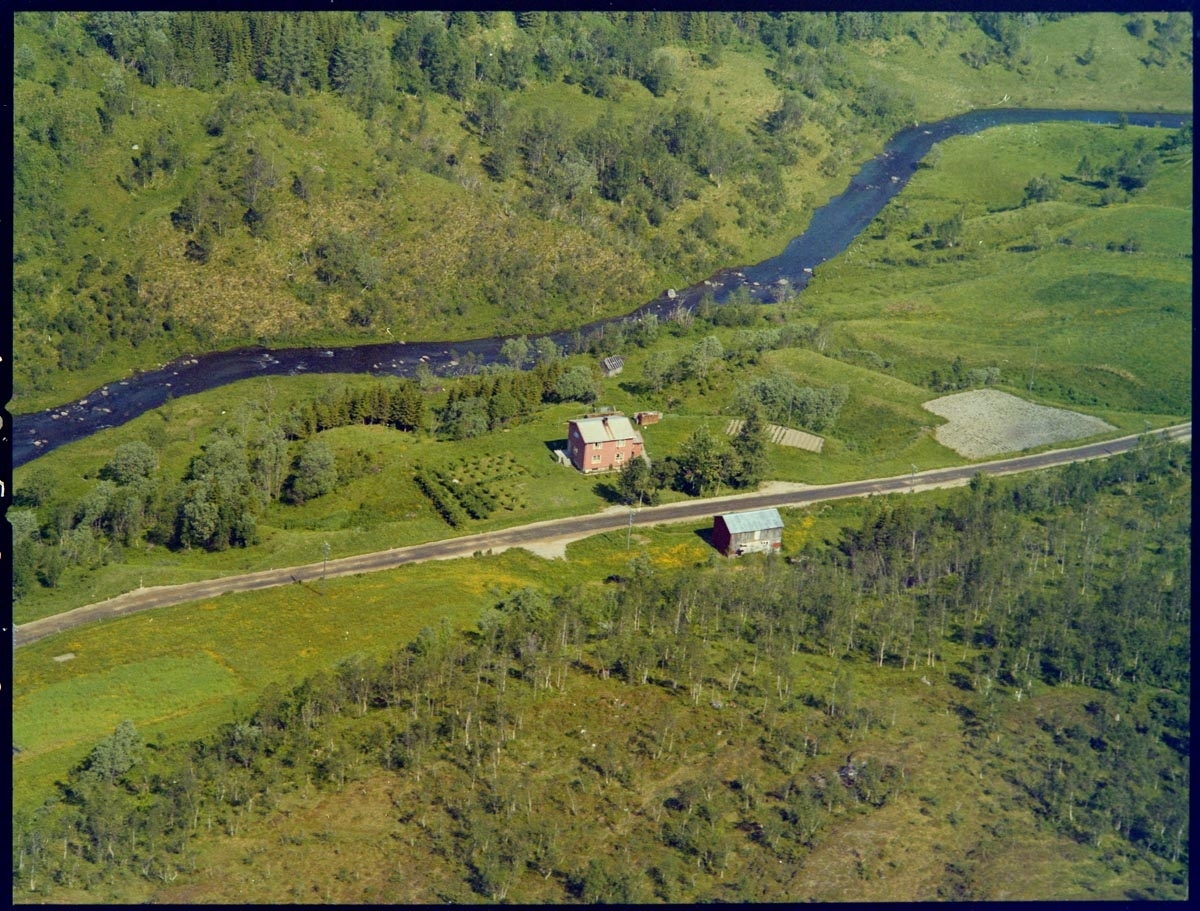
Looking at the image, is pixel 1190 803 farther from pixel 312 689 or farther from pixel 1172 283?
pixel 1172 283

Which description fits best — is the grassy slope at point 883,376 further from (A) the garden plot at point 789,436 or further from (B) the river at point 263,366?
(B) the river at point 263,366

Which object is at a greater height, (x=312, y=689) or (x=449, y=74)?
(x=449, y=74)

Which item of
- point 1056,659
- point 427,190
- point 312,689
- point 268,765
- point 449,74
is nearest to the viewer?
point 268,765

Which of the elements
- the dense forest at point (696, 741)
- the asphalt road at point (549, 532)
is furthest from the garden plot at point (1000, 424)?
the dense forest at point (696, 741)

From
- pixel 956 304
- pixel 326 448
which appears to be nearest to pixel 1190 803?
pixel 326 448

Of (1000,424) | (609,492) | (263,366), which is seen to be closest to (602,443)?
(609,492)
